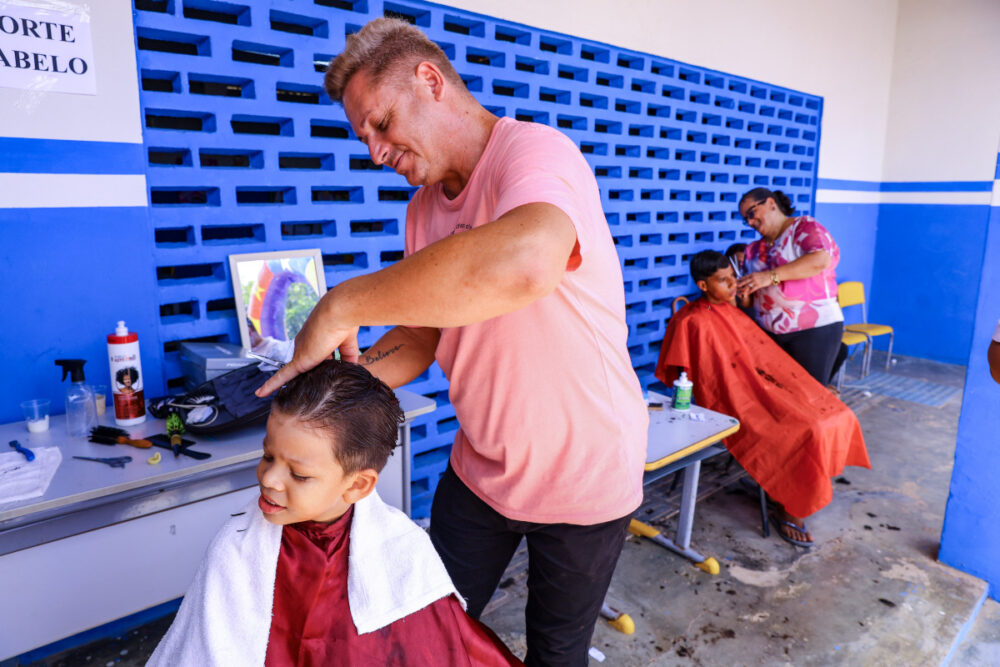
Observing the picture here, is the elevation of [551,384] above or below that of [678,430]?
above

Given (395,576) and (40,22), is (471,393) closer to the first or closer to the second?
(395,576)

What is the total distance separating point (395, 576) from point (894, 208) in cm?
617

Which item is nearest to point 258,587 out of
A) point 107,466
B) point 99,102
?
point 107,466

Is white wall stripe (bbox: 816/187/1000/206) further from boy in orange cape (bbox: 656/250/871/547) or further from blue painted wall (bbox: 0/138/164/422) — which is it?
blue painted wall (bbox: 0/138/164/422)

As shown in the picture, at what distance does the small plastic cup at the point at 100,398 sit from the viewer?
5.80 feet

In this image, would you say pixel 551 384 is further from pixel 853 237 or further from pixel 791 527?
pixel 853 237

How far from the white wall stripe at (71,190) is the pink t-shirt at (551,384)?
46.0 inches

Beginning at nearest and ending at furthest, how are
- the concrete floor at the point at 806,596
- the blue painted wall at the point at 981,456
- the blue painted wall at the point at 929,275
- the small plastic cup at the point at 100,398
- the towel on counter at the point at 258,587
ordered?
1. the towel on counter at the point at 258,587
2. the small plastic cup at the point at 100,398
3. the concrete floor at the point at 806,596
4. the blue painted wall at the point at 981,456
5. the blue painted wall at the point at 929,275

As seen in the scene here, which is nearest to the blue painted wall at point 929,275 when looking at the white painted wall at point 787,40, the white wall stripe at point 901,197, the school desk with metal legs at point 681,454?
the white wall stripe at point 901,197

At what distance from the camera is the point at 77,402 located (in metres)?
1.67

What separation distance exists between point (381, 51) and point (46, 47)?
1291 millimetres

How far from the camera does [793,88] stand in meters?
4.30

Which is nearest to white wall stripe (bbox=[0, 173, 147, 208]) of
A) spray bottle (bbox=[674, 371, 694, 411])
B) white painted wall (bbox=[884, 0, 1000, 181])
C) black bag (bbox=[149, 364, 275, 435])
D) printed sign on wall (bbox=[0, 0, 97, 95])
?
printed sign on wall (bbox=[0, 0, 97, 95])

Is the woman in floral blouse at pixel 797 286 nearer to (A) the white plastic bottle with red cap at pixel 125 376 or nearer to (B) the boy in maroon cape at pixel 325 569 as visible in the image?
(B) the boy in maroon cape at pixel 325 569
